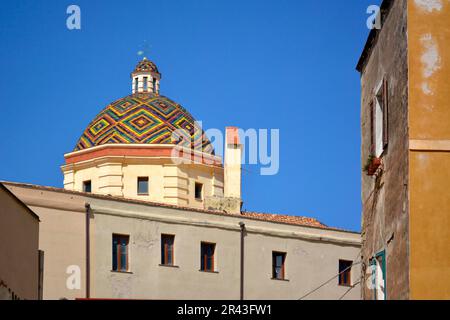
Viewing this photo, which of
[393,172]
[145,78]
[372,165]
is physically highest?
[145,78]

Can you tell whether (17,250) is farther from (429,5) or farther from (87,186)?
(87,186)

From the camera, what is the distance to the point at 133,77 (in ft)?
179

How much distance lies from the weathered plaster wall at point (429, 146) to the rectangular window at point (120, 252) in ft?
72.8

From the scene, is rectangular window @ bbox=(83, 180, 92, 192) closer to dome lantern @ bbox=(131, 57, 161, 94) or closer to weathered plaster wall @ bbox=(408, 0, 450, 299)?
dome lantern @ bbox=(131, 57, 161, 94)

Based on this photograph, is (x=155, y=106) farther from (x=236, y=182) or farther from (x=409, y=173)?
(x=409, y=173)

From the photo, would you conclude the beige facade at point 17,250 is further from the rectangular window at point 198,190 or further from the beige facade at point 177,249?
the rectangular window at point 198,190

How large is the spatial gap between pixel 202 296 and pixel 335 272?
585 centimetres

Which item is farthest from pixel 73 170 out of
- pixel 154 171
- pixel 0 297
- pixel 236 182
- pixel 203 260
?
pixel 0 297

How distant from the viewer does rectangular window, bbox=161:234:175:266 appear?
128 feet

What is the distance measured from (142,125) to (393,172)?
3285 cm

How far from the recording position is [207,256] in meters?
40.2

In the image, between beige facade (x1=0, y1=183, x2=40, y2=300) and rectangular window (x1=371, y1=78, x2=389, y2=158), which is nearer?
rectangular window (x1=371, y1=78, x2=389, y2=158)

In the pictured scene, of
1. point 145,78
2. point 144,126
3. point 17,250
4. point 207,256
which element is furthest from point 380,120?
point 145,78

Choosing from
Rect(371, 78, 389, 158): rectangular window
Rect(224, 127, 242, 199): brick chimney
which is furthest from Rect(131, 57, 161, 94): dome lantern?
Rect(371, 78, 389, 158): rectangular window
